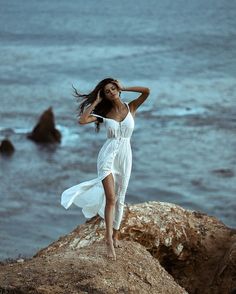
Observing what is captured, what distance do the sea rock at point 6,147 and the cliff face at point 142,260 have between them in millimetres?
29830

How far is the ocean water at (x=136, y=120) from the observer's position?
37.4 m

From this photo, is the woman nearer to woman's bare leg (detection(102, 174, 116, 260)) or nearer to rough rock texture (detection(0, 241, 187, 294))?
woman's bare leg (detection(102, 174, 116, 260))

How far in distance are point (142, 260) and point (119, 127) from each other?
78.0 inches

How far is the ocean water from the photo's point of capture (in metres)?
37.4

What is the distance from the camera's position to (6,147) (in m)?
45.5

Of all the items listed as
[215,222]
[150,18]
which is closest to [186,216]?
[215,222]

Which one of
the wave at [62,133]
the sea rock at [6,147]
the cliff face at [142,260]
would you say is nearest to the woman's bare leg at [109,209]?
the cliff face at [142,260]

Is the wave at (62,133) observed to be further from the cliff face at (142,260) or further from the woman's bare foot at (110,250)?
the woman's bare foot at (110,250)

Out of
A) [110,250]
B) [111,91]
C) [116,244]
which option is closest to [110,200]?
[110,250]

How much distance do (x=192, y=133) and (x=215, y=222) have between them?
111 ft

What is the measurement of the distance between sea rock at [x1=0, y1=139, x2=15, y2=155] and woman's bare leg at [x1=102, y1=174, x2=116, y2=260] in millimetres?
33088

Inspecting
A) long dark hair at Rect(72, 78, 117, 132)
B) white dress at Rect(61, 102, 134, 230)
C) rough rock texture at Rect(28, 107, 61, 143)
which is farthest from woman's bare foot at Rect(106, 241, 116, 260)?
rough rock texture at Rect(28, 107, 61, 143)

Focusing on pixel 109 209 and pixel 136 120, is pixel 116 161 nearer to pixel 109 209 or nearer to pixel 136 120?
pixel 109 209

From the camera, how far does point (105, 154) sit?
1223cm
